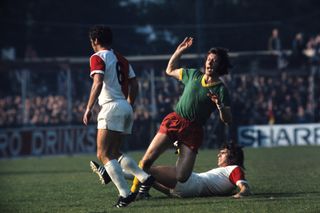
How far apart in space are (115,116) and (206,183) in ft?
5.46

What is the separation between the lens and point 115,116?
32.1ft

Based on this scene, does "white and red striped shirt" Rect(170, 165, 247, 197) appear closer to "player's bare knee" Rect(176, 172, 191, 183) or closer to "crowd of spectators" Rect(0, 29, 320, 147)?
"player's bare knee" Rect(176, 172, 191, 183)

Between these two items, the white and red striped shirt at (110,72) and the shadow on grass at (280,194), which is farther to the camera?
the shadow on grass at (280,194)

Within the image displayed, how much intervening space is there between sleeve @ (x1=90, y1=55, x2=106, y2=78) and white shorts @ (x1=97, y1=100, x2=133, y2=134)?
1.28 ft

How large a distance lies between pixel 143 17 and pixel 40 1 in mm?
5861

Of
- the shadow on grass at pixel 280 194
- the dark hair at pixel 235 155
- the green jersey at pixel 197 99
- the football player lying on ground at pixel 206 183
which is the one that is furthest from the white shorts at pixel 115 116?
the shadow on grass at pixel 280 194

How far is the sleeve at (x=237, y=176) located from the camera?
10742 millimetres

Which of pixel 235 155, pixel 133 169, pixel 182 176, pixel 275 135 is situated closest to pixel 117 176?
pixel 133 169

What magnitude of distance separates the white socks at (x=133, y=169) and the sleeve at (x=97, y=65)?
1041 mm

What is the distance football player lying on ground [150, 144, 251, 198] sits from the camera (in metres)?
10.7

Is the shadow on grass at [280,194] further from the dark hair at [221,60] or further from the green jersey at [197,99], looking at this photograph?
the dark hair at [221,60]

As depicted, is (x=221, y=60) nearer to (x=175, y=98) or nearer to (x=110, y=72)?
(x=110, y=72)

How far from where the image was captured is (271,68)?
31.8 m

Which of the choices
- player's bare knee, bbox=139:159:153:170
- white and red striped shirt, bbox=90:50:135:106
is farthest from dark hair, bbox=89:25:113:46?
player's bare knee, bbox=139:159:153:170
